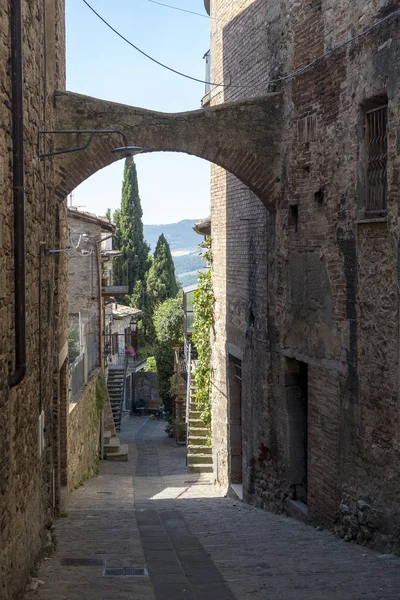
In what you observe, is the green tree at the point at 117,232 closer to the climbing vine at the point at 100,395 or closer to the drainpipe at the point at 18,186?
the climbing vine at the point at 100,395

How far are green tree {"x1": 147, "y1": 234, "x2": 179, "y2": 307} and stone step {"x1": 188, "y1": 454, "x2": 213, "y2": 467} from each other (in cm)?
2801

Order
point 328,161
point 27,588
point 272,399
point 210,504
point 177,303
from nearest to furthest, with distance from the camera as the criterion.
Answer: point 27,588 → point 328,161 → point 272,399 → point 210,504 → point 177,303

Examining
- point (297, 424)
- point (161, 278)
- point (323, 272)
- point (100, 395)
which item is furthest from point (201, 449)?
point (161, 278)

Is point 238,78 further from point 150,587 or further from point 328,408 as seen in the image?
point 150,587

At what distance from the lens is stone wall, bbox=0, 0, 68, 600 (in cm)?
587

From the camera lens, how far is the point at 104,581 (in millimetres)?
6973

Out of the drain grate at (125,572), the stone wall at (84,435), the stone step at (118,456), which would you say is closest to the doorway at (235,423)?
the stone wall at (84,435)

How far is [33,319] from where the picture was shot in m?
7.85

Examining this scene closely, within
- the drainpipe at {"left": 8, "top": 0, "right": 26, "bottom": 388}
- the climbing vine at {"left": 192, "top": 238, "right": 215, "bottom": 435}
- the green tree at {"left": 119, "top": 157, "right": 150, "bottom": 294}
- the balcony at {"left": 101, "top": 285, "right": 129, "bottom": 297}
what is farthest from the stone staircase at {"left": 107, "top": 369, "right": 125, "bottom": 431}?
the drainpipe at {"left": 8, "top": 0, "right": 26, "bottom": 388}

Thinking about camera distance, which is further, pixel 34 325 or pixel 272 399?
pixel 272 399

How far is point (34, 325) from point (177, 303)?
23.2 m

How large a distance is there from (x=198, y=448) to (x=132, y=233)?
2998cm

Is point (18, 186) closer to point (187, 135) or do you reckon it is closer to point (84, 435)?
point (187, 135)

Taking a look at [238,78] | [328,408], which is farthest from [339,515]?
[238,78]
